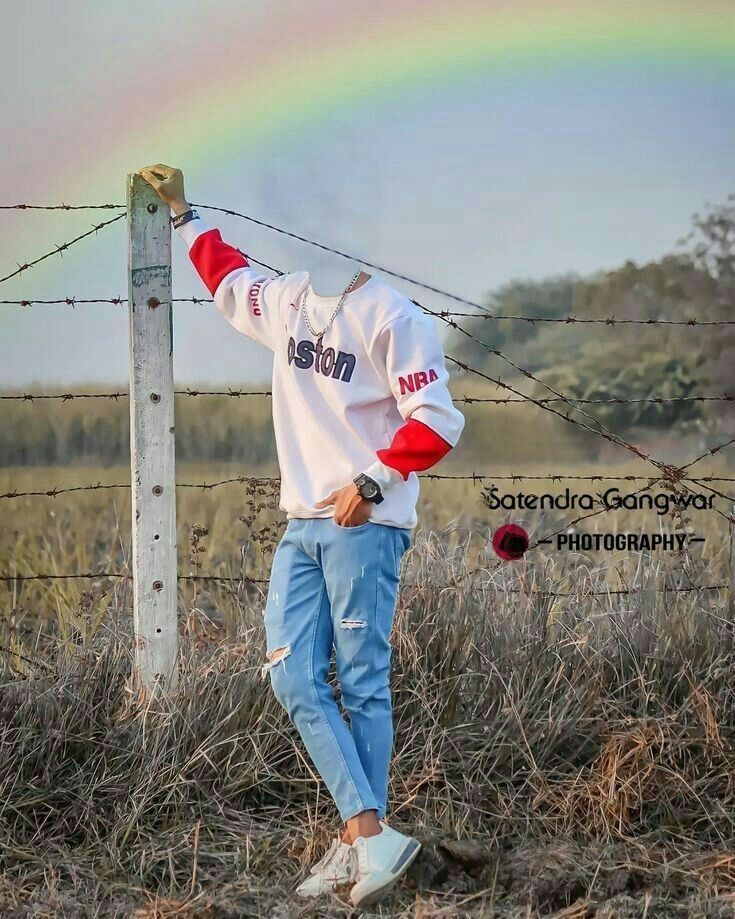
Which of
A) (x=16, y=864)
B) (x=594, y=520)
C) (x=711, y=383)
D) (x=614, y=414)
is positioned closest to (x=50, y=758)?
(x=16, y=864)

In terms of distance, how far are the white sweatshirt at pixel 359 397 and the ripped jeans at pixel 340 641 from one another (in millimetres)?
85

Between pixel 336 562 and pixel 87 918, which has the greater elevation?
pixel 336 562

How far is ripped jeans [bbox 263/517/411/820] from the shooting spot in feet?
9.14

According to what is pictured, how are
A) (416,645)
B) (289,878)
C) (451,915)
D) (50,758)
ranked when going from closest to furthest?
(451,915) → (289,878) → (50,758) → (416,645)

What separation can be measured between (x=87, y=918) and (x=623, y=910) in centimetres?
129

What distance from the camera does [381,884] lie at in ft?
8.82

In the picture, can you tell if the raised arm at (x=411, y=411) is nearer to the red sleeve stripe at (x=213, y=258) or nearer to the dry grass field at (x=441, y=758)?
the red sleeve stripe at (x=213, y=258)

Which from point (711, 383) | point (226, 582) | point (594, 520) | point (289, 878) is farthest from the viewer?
point (711, 383)

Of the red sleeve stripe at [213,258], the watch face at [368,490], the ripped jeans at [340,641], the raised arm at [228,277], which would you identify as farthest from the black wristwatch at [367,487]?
the red sleeve stripe at [213,258]

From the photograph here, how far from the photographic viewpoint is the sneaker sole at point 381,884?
2674 mm

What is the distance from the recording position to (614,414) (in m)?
8.55

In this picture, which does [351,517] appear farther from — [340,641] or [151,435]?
[151,435]

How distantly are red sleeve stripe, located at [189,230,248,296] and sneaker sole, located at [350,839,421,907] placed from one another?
1564 mm

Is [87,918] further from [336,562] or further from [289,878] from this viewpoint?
[336,562]
